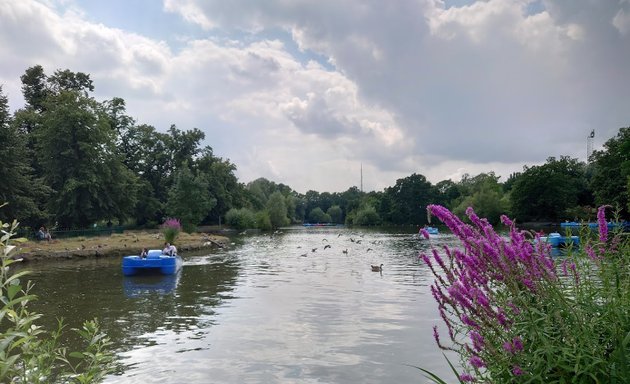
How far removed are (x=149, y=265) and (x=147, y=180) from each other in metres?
52.3

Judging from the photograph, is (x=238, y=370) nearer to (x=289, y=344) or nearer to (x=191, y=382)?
(x=191, y=382)

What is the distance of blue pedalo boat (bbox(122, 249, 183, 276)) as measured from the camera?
76.5 feet

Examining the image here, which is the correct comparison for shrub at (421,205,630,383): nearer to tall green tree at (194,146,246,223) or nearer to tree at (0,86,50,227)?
tree at (0,86,50,227)

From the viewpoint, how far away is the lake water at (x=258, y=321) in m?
9.46

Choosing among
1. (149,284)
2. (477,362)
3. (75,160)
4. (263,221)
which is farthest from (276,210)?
(477,362)

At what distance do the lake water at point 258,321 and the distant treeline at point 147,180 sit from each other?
515 centimetres

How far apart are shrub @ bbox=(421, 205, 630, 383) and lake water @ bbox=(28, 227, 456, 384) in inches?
26.9

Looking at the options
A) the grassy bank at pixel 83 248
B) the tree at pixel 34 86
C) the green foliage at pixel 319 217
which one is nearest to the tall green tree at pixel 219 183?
the tree at pixel 34 86

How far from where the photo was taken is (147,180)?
2852 inches

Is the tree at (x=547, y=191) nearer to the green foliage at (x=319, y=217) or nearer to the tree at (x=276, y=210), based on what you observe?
the tree at (x=276, y=210)

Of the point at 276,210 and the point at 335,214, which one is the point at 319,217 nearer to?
the point at 335,214

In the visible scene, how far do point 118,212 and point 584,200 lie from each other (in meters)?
74.4

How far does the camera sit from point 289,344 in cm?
1133

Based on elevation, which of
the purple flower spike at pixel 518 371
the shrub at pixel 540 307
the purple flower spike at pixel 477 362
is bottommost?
the purple flower spike at pixel 477 362
